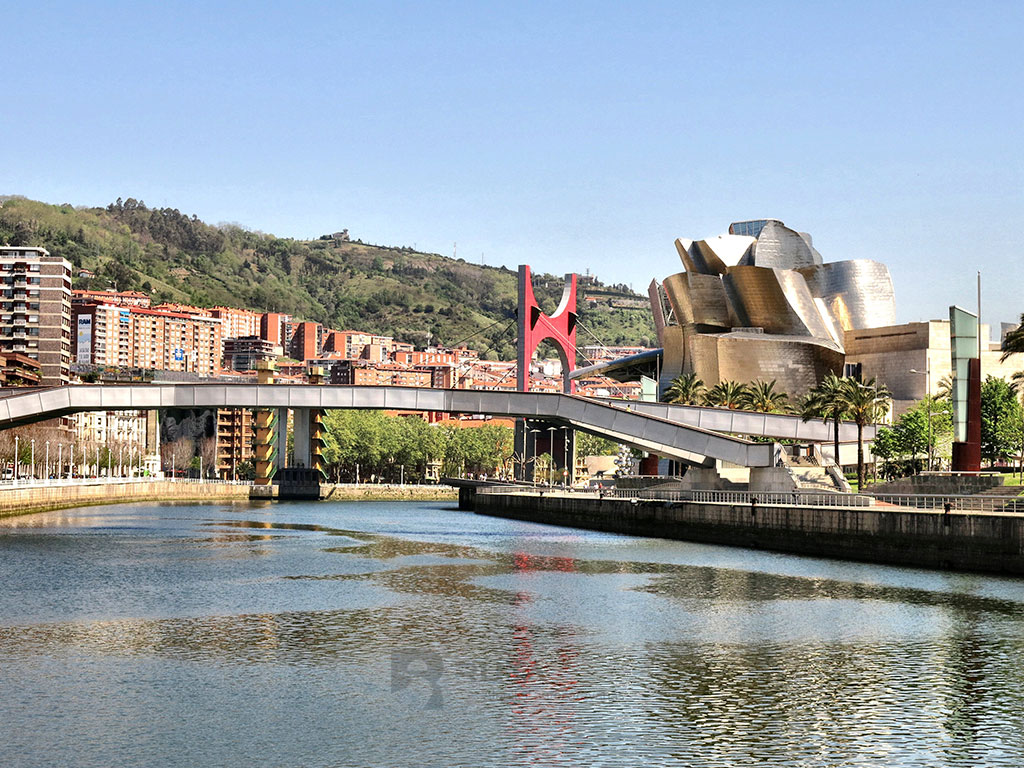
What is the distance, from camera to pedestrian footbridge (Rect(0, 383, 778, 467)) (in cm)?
6056

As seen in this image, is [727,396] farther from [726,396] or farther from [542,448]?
[542,448]

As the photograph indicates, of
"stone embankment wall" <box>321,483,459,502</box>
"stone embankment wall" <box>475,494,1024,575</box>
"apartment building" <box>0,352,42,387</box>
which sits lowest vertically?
"stone embankment wall" <box>321,483,459,502</box>

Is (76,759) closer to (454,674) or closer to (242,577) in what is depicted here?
(454,674)

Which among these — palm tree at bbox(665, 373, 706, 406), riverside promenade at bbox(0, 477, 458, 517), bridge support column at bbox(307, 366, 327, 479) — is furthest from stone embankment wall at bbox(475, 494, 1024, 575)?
bridge support column at bbox(307, 366, 327, 479)

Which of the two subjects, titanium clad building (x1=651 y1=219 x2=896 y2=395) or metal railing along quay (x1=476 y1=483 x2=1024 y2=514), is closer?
metal railing along quay (x1=476 y1=483 x2=1024 y2=514)

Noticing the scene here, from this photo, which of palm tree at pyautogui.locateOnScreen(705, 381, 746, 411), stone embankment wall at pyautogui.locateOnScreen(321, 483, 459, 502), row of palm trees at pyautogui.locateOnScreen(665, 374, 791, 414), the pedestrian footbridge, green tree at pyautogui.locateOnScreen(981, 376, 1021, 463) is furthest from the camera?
stone embankment wall at pyautogui.locateOnScreen(321, 483, 459, 502)

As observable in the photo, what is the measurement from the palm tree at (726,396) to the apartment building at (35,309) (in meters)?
87.7

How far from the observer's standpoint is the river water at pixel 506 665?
18.6 meters

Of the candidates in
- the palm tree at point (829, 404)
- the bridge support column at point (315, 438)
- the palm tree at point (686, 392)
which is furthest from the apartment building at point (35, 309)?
the palm tree at point (829, 404)

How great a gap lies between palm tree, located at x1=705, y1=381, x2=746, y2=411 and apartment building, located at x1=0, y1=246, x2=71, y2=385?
87.7 metres

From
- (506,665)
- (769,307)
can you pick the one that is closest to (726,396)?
(769,307)

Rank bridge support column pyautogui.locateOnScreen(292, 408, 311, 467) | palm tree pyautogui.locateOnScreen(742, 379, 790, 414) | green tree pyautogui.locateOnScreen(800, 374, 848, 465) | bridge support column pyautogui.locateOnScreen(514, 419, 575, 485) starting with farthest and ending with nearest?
bridge support column pyautogui.locateOnScreen(514, 419, 575, 485)
bridge support column pyautogui.locateOnScreen(292, 408, 311, 467)
palm tree pyautogui.locateOnScreen(742, 379, 790, 414)
green tree pyautogui.locateOnScreen(800, 374, 848, 465)

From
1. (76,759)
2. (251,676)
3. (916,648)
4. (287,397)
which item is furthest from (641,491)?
(76,759)

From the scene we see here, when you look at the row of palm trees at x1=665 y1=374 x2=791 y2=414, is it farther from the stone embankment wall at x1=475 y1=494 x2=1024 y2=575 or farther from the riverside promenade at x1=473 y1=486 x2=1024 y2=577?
the stone embankment wall at x1=475 y1=494 x2=1024 y2=575
